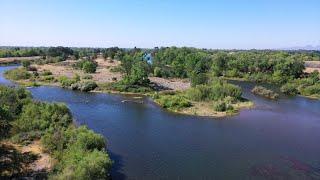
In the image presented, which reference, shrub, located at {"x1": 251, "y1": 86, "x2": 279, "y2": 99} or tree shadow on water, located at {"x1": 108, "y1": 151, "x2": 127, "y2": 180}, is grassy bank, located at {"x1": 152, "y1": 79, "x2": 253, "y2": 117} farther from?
tree shadow on water, located at {"x1": 108, "y1": 151, "x2": 127, "y2": 180}

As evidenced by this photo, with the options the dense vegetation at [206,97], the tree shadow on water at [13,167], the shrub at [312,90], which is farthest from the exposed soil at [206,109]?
the tree shadow on water at [13,167]

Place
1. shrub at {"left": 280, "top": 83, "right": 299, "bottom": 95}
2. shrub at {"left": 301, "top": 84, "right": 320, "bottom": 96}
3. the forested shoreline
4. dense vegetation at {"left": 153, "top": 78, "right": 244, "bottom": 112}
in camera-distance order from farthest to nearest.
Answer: shrub at {"left": 280, "top": 83, "right": 299, "bottom": 95} < shrub at {"left": 301, "top": 84, "right": 320, "bottom": 96} < the forested shoreline < dense vegetation at {"left": 153, "top": 78, "right": 244, "bottom": 112}

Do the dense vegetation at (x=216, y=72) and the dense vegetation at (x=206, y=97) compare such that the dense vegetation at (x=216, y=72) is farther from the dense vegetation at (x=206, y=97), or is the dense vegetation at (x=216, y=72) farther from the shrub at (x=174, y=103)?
the shrub at (x=174, y=103)

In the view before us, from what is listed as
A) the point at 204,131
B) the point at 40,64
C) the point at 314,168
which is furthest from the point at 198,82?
the point at 40,64

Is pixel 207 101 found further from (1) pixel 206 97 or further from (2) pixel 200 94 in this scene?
(2) pixel 200 94

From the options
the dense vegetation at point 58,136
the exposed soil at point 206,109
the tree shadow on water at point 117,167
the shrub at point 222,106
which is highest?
the dense vegetation at point 58,136

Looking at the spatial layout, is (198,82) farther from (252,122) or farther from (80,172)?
(80,172)

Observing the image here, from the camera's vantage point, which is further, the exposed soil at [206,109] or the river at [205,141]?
the exposed soil at [206,109]

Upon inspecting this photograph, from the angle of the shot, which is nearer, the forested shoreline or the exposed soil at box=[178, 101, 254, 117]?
the exposed soil at box=[178, 101, 254, 117]

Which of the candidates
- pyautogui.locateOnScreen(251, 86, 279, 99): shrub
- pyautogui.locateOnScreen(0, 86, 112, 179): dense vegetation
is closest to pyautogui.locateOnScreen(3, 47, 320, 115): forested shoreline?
pyautogui.locateOnScreen(251, 86, 279, 99): shrub
